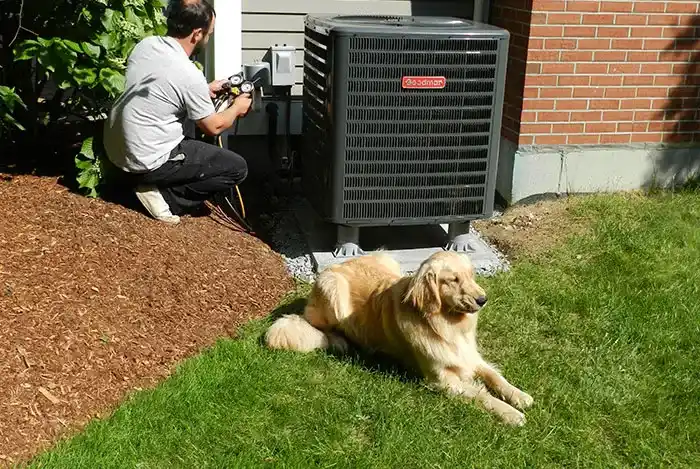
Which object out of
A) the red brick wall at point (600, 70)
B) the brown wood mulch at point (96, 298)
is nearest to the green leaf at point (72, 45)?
the brown wood mulch at point (96, 298)

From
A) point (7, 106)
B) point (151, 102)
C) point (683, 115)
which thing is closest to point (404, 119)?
point (151, 102)

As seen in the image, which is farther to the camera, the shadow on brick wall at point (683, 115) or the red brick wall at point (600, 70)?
the shadow on brick wall at point (683, 115)

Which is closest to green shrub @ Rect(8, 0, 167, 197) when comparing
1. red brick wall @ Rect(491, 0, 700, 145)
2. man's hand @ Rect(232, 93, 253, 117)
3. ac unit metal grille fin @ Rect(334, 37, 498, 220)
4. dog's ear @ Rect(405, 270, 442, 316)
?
man's hand @ Rect(232, 93, 253, 117)

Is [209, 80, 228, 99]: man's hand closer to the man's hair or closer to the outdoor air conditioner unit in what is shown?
the man's hair

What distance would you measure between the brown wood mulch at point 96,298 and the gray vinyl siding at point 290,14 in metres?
1.69

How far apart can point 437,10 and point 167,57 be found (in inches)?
106

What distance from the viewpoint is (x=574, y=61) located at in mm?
6371

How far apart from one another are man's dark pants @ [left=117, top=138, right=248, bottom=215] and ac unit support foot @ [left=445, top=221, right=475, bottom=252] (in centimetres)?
152

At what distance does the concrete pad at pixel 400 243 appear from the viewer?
5.62 meters

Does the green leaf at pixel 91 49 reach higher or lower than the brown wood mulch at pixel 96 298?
higher

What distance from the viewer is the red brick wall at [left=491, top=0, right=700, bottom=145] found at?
6.29 meters

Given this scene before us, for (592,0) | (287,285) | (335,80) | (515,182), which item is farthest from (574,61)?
(287,285)

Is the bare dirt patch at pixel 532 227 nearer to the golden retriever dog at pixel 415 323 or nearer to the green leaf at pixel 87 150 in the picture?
the golden retriever dog at pixel 415 323

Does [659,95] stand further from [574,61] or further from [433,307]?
[433,307]
